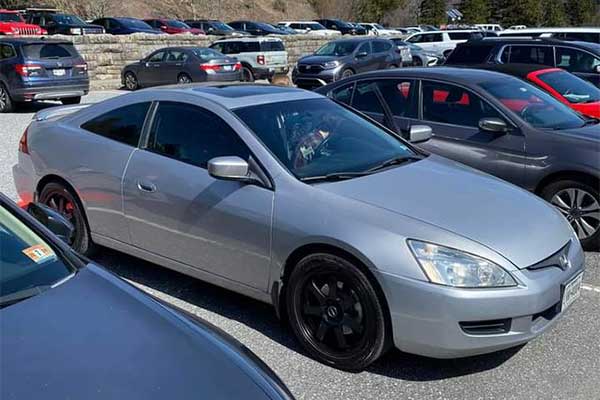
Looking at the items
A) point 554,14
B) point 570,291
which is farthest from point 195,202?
point 554,14

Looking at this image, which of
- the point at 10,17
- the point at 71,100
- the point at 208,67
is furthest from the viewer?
the point at 10,17

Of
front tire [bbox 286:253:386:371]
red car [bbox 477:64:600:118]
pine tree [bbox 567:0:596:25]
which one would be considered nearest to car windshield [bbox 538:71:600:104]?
red car [bbox 477:64:600:118]

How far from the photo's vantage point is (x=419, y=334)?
3.29 m

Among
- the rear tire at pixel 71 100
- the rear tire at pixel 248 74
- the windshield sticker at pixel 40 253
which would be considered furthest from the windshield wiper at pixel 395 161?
the rear tire at pixel 248 74

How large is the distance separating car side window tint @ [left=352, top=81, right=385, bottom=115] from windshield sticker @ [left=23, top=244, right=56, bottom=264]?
15.5ft

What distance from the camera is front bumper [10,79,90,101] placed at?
13984 mm

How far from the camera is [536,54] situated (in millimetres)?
11398

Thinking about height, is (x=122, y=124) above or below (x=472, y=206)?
above

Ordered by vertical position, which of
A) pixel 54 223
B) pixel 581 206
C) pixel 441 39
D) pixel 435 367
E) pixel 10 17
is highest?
pixel 10 17

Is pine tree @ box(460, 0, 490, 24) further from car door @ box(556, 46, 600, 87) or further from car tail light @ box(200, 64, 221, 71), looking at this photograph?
car door @ box(556, 46, 600, 87)

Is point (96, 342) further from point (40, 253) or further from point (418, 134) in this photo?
point (418, 134)

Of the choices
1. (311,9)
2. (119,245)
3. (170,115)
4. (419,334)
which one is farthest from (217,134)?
(311,9)

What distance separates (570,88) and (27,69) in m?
11.1

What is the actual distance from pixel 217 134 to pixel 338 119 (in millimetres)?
918
